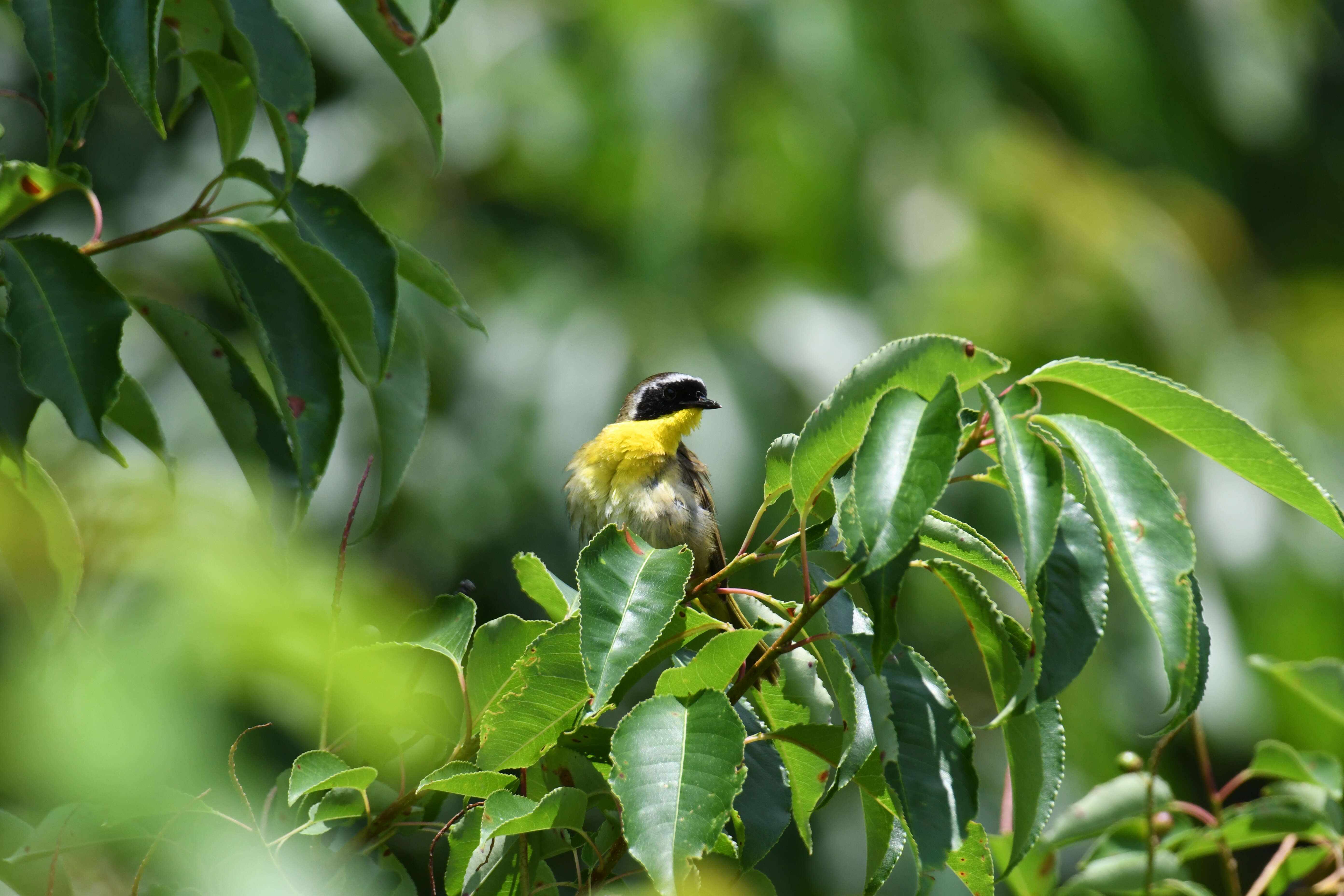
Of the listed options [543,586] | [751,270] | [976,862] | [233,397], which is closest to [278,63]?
[233,397]

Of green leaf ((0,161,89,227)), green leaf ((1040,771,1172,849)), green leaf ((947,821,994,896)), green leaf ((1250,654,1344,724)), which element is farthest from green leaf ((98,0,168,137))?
green leaf ((1250,654,1344,724))

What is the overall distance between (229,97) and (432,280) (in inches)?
14.3

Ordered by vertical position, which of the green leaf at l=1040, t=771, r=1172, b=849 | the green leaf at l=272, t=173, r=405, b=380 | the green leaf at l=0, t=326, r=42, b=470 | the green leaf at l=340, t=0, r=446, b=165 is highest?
the green leaf at l=340, t=0, r=446, b=165

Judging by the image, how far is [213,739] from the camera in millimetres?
1358

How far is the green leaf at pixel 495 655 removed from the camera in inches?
56.6

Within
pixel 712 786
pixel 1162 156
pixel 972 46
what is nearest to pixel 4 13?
pixel 712 786

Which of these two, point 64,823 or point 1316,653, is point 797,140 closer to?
point 1316,653

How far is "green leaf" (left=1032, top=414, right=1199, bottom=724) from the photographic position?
96 cm

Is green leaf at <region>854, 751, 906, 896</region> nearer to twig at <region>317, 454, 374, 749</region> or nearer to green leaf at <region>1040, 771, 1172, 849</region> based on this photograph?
twig at <region>317, 454, 374, 749</region>

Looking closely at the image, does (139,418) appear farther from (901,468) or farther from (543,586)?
(901,468)

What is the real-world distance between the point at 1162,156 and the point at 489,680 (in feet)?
27.3

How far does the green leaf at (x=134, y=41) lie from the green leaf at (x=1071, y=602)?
1046 millimetres

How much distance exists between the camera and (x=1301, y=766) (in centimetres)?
210

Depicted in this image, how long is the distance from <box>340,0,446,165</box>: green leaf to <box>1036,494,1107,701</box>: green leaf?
38.5 inches
